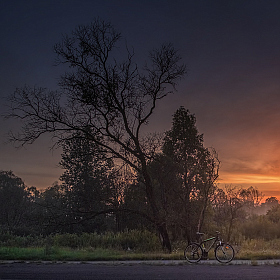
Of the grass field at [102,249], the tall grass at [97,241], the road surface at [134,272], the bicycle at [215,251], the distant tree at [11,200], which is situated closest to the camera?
the road surface at [134,272]

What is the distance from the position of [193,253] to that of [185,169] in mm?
8232

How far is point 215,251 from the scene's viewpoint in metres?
12.8

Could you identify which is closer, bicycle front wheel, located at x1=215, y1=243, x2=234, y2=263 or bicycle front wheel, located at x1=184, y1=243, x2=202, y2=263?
bicycle front wheel, located at x1=215, y1=243, x2=234, y2=263

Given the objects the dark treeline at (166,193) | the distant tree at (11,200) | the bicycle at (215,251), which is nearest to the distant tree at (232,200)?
the dark treeline at (166,193)

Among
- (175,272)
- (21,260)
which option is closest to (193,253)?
(175,272)

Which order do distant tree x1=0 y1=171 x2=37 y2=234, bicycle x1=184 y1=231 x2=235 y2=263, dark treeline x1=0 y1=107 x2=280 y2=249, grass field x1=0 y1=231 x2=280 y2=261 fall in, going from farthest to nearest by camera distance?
distant tree x1=0 y1=171 x2=37 y2=234
dark treeline x1=0 y1=107 x2=280 y2=249
grass field x1=0 y1=231 x2=280 y2=261
bicycle x1=184 y1=231 x2=235 y2=263

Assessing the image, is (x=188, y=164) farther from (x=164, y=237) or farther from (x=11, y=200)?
(x=11, y=200)

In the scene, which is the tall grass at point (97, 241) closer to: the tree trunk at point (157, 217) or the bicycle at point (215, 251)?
the tree trunk at point (157, 217)

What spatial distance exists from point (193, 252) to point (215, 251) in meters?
0.94

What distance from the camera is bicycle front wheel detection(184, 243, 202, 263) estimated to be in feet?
43.3

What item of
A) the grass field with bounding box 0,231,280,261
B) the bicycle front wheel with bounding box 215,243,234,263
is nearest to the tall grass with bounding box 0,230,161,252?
the grass field with bounding box 0,231,280,261

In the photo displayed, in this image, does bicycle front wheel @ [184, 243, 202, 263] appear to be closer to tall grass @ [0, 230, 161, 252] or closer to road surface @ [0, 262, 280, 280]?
road surface @ [0, 262, 280, 280]

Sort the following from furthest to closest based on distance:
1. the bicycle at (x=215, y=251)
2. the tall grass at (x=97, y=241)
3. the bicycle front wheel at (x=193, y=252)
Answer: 1. the tall grass at (x=97, y=241)
2. the bicycle front wheel at (x=193, y=252)
3. the bicycle at (x=215, y=251)

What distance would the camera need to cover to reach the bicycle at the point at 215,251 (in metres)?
12.7
